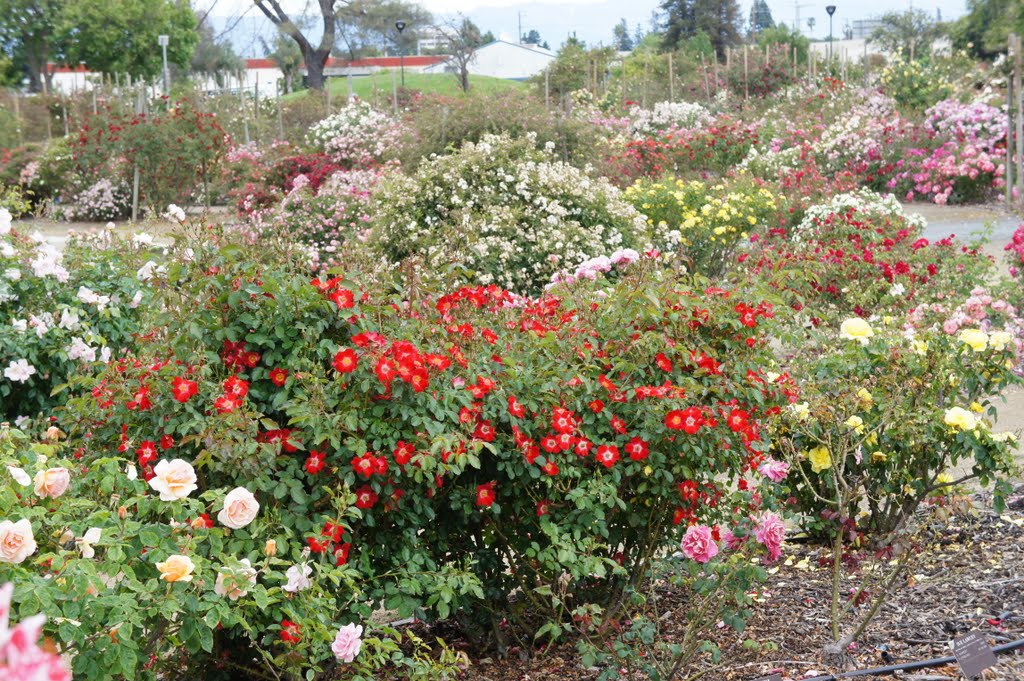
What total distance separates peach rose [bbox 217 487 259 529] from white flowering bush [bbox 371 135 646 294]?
548cm

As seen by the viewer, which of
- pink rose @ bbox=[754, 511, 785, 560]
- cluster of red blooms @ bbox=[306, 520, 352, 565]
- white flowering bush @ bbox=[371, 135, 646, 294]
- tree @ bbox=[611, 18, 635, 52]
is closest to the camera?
cluster of red blooms @ bbox=[306, 520, 352, 565]

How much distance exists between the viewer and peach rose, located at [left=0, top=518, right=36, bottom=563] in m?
1.99

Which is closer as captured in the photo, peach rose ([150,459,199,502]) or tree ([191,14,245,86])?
peach rose ([150,459,199,502])

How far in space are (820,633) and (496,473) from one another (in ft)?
3.50

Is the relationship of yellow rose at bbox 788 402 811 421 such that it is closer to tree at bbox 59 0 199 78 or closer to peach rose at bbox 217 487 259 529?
peach rose at bbox 217 487 259 529

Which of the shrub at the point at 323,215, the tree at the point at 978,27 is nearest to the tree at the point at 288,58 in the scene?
the tree at the point at 978,27

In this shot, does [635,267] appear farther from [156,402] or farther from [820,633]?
[156,402]

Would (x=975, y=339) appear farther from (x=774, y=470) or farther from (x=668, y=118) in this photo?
(x=668, y=118)

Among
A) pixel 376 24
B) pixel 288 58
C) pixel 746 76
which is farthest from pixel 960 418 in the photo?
pixel 288 58

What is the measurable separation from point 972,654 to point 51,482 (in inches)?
87.7

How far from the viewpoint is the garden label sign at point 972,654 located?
274 cm

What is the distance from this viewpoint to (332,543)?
2611 mm

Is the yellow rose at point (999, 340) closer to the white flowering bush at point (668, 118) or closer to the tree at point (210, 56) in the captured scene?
the white flowering bush at point (668, 118)

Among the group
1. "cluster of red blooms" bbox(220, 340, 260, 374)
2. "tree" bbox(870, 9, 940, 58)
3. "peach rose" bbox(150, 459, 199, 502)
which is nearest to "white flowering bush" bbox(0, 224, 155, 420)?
"cluster of red blooms" bbox(220, 340, 260, 374)
